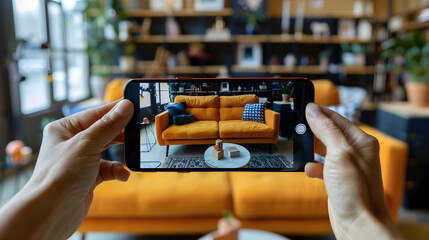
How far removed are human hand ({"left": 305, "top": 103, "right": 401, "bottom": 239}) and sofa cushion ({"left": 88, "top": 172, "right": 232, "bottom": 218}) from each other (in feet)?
2.16

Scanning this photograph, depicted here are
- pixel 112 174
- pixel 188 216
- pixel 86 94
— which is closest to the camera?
pixel 112 174

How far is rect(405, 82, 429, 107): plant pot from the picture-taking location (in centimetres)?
175

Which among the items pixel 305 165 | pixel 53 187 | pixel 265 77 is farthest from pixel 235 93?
pixel 53 187

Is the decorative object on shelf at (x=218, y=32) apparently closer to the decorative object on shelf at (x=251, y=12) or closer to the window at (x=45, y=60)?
the decorative object on shelf at (x=251, y=12)

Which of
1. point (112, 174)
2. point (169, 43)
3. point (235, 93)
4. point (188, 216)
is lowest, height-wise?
point (188, 216)

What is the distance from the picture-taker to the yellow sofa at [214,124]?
413 millimetres

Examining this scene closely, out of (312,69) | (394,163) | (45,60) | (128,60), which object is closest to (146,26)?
(128,60)

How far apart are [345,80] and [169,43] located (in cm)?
193

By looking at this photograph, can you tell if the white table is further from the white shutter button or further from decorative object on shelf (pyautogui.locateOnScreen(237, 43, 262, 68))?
decorative object on shelf (pyautogui.locateOnScreen(237, 43, 262, 68))

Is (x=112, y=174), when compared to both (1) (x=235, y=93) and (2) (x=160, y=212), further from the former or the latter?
(2) (x=160, y=212)

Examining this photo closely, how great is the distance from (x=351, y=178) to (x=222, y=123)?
0.18 m

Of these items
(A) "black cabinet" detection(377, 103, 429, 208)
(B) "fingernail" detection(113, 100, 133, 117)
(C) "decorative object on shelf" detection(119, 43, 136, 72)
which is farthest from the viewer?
(C) "decorative object on shelf" detection(119, 43, 136, 72)

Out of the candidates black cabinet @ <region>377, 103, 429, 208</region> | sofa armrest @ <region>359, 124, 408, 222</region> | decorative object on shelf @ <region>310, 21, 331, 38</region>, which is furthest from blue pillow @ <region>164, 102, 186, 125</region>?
decorative object on shelf @ <region>310, 21, 331, 38</region>

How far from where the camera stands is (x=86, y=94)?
1062 millimetres
